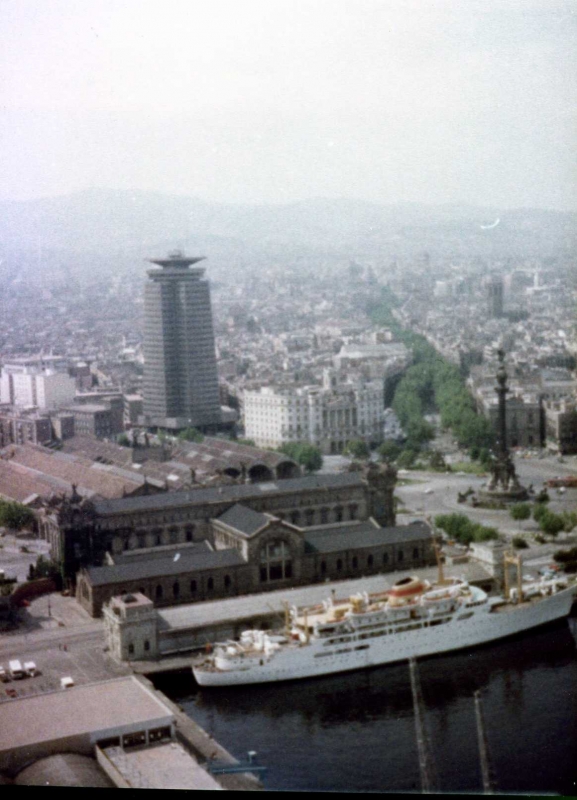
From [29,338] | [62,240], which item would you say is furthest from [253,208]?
[29,338]

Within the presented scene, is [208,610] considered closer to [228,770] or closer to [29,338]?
[228,770]

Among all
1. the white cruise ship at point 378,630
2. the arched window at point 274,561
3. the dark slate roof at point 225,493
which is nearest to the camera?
the white cruise ship at point 378,630

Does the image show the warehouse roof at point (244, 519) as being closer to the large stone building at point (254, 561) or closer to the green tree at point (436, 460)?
the large stone building at point (254, 561)

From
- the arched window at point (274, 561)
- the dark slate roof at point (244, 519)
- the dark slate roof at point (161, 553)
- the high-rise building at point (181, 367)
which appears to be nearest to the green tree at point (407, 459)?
the high-rise building at point (181, 367)

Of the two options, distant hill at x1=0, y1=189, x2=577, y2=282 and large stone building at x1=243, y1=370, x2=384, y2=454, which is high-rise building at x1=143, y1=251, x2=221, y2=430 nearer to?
large stone building at x1=243, y1=370, x2=384, y2=454

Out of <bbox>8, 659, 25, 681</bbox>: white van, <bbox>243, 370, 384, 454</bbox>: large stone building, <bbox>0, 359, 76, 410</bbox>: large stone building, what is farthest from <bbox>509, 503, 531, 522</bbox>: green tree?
<bbox>8, 659, 25, 681</bbox>: white van

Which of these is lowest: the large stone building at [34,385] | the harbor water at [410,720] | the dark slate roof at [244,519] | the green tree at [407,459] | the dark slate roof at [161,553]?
the harbor water at [410,720]
